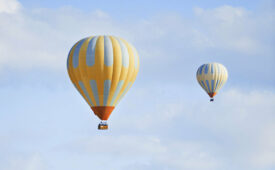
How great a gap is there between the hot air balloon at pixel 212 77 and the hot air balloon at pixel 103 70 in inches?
1293

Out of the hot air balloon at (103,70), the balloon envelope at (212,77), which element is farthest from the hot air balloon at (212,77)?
the hot air balloon at (103,70)

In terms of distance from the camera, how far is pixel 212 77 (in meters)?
99.6

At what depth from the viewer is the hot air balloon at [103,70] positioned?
219ft

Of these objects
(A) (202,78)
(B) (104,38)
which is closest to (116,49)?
(B) (104,38)

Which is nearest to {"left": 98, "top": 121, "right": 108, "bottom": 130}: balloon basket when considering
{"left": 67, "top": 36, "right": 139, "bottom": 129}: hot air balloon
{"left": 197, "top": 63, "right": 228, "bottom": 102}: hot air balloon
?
{"left": 67, "top": 36, "right": 139, "bottom": 129}: hot air balloon

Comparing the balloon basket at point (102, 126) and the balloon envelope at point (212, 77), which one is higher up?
the balloon envelope at point (212, 77)

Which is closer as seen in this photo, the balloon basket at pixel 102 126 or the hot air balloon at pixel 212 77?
the balloon basket at pixel 102 126

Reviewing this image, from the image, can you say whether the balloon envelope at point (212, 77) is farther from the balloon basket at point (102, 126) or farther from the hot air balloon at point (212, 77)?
the balloon basket at point (102, 126)

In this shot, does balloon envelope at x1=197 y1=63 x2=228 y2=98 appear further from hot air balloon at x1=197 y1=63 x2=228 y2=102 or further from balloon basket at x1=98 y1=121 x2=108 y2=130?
balloon basket at x1=98 y1=121 x2=108 y2=130

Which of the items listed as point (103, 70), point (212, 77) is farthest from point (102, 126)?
point (212, 77)

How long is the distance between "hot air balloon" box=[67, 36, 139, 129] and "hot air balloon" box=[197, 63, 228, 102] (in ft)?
108

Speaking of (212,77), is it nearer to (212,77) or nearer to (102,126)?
(212,77)

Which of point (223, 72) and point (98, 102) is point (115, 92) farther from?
point (223, 72)

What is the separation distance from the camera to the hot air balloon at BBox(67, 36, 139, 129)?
66.8m
